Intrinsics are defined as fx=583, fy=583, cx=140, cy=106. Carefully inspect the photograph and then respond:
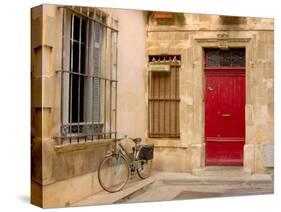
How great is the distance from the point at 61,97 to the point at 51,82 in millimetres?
201

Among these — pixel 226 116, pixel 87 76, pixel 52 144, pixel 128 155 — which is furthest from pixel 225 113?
pixel 52 144

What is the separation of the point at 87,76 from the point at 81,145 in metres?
0.74

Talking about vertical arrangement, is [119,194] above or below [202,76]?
below

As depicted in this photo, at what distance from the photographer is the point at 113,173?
638cm

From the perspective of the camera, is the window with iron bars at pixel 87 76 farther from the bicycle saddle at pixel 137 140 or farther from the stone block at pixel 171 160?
the stone block at pixel 171 160

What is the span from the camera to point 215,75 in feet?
22.9

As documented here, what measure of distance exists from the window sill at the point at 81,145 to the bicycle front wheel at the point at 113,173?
17cm

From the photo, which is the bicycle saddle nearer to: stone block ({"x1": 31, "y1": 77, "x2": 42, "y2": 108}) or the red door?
the red door

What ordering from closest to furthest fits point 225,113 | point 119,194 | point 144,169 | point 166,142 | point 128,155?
point 119,194 → point 128,155 → point 144,169 → point 166,142 → point 225,113

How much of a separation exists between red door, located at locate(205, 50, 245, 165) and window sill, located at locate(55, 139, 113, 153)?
136 cm

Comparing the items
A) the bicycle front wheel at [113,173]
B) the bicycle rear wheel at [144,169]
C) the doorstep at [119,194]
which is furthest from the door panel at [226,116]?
the bicycle front wheel at [113,173]

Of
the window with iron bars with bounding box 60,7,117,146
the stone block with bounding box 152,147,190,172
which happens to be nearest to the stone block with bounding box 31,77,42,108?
the window with iron bars with bounding box 60,7,117,146

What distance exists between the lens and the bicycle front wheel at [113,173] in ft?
20.6

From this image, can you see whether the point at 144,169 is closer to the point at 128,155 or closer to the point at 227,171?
the point at 128,155
